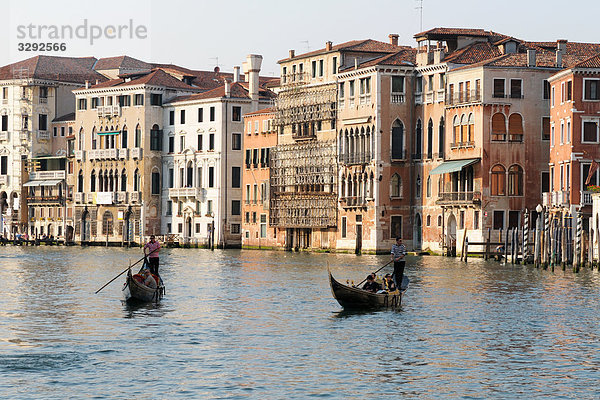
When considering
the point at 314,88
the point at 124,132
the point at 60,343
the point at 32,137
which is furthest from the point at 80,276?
the point at 32,137

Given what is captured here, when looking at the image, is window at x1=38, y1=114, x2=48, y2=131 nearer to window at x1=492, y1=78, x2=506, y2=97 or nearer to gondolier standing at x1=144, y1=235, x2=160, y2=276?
window at x1=492, y1=78, x2=506, y2=97

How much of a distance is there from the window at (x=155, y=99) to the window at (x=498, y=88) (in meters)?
36.9

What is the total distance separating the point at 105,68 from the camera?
117 m

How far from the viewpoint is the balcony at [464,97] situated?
235 feet

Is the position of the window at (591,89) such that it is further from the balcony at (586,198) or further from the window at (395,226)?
the window at (395,226)

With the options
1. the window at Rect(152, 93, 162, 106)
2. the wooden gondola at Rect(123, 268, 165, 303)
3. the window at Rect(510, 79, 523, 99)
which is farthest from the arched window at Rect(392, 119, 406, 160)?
the wooden gondola at Rect(123, 268, 165, 303)

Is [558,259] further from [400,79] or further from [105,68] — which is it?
[105,68]

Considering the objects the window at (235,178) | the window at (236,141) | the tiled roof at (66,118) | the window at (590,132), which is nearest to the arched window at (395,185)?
the window at (590,132)

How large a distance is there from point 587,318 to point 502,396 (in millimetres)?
12378

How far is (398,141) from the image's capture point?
79062mm

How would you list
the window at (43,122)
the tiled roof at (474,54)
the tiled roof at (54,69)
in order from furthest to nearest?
the tiled roof at (54,69) < the window at (43,122) < the tiled roof at (474,54)

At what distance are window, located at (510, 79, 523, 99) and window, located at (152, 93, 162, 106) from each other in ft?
123

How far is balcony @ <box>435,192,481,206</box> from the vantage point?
71.5 meters

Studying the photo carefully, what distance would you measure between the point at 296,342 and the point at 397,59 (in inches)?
2017
